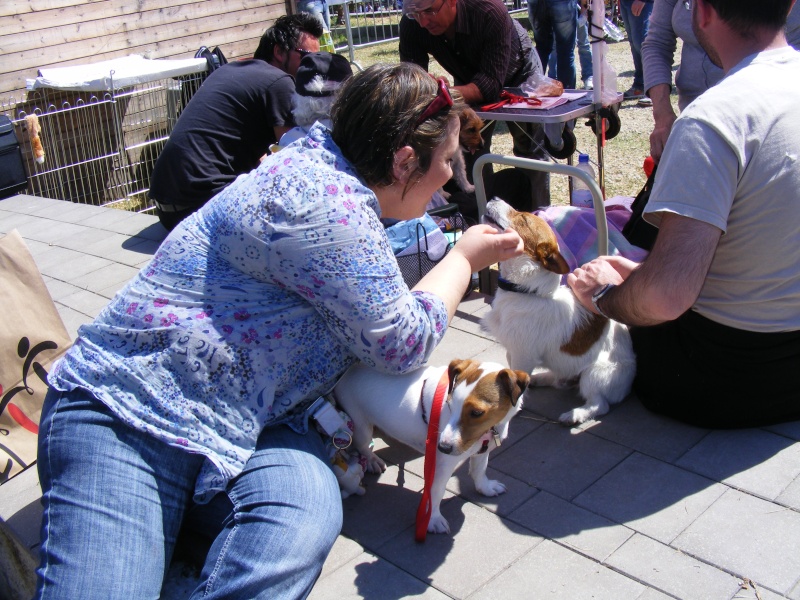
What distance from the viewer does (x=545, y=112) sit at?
14.6ft

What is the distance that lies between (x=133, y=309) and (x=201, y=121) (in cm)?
326

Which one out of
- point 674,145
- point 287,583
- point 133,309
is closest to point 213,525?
point 287,583

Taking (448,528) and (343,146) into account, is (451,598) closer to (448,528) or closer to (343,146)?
(448,528)

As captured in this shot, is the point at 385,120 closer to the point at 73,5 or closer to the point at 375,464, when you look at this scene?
the point at 375,464

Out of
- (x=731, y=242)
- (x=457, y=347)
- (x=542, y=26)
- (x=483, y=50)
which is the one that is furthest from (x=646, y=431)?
(x=542, y=26)

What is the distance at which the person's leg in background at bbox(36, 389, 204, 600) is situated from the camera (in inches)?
67.7

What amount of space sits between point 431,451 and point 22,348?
5.06ft

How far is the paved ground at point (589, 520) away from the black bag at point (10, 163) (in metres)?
5.28

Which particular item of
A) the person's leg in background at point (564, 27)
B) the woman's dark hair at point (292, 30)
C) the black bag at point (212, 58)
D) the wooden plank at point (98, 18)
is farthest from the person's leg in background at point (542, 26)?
the woman's dark hair at point (292, 30)

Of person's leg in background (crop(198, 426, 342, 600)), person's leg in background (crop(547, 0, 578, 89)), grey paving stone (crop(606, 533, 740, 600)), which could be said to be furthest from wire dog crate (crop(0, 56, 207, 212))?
grey paving stone (crop(606, 533, 740, 600))

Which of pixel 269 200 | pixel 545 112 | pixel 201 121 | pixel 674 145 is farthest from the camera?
pixel 201 121

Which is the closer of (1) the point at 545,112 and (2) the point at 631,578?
(2) the point at 631,578

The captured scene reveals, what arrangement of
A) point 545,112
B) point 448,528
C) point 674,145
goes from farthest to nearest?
1. point 545,112
2. point 448,528
3. point 674,145

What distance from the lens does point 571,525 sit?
7.72ft
